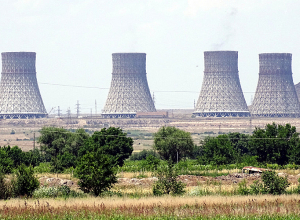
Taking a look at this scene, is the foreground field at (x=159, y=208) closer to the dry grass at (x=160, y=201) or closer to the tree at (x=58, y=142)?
the dry grass at (x=160, y=201)

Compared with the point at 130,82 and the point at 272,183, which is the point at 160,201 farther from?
the point at 130,82

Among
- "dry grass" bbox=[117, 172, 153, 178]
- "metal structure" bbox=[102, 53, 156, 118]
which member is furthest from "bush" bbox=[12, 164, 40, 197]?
"metal structure" bbox=[102, 53, 156, 118]

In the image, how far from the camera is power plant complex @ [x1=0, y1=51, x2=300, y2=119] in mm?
100062

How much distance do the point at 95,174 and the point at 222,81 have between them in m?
72.0

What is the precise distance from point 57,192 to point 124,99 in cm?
7352

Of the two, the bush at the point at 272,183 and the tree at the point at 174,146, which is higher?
the tree at the point at 174,146

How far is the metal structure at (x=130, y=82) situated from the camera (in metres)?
100

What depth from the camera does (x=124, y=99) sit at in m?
102

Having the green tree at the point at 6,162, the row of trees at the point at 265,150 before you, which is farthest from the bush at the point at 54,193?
the row of trees at the point at 265,150

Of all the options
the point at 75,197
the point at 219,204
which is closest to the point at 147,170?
the point at 75,197

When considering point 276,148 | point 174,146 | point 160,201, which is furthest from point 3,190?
point 174,146

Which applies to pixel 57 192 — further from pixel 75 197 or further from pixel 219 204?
pixel 219 204

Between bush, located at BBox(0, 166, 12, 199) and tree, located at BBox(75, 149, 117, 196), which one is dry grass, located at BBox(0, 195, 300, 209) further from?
tree, located at BBox(75, 149, 117, 196)

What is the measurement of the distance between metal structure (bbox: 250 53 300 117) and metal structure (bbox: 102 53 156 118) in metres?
16.8
